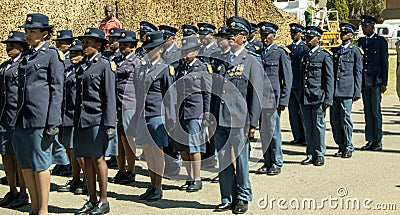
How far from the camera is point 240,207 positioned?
6.65 m

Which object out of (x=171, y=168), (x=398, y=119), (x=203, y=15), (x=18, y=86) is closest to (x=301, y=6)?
(x=203, y=15)

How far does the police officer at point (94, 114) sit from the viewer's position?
258 inches

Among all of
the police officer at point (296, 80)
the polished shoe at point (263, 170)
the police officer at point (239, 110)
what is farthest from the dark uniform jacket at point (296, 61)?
the police officer at point (239, 110)

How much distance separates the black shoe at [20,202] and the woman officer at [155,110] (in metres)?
1.37

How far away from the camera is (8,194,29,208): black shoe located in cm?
726

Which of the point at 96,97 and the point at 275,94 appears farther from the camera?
the point at 275,94

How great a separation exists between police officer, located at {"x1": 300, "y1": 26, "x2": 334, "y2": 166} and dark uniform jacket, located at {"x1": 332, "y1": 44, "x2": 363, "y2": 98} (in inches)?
18.4

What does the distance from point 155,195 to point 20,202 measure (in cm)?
160

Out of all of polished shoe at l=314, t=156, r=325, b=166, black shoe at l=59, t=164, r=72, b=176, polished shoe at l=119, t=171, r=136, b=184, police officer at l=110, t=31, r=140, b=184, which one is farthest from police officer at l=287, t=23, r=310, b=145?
black shoe at l=59, t=164, r=72, b=176

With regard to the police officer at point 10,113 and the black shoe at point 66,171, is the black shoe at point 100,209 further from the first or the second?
the black shoe at point 66,171

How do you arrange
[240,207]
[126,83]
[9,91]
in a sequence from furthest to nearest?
[126,83] → [9,91] → [240,207]

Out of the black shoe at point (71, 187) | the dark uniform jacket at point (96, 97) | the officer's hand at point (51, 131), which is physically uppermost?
the dark uniform jacket at point (96, 97)

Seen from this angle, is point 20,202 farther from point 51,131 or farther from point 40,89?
point 40,89

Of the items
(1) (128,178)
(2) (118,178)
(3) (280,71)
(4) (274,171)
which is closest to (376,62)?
Result: (3) (280,71)
